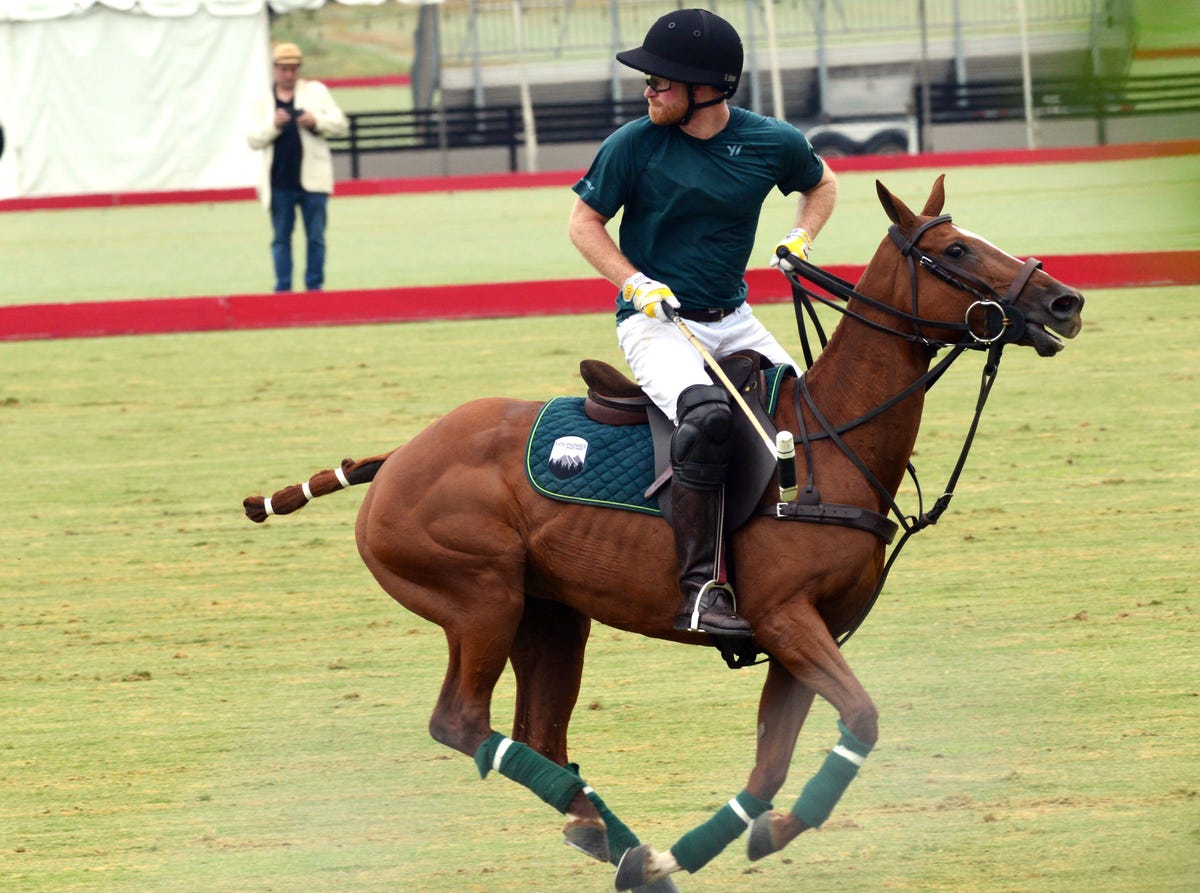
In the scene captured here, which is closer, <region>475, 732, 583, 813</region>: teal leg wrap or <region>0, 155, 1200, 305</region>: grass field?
<region>475, 732, 583, 813</region>: teal leg wrap

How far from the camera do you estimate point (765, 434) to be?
3705 mm

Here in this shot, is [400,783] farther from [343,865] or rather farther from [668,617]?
[668,617]

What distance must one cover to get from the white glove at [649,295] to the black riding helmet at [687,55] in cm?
43

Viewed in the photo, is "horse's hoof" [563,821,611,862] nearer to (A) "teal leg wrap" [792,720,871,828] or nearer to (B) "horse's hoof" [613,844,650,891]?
(B) "horse's hoof" [613,844,650,891]

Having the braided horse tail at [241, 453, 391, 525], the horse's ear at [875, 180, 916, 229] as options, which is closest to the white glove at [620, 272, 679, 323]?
the horse's ear at [875, 180, 916, 229]

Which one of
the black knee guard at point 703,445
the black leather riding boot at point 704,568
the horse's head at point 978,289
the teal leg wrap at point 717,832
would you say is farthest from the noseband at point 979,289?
the teal leg wrap at point 717,832

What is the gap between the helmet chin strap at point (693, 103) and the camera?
149 inches

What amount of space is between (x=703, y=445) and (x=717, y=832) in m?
0.83

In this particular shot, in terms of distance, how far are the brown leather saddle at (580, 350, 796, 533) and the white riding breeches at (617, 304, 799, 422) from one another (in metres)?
0.07

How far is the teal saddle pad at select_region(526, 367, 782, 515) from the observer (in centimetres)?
381

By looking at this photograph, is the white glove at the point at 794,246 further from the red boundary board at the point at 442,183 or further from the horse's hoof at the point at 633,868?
the red boundary board at the point at 442,183

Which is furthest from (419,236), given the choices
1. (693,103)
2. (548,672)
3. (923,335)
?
(923,335)

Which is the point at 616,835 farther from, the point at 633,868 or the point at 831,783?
the point at 831,783

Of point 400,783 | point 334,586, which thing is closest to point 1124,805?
point 400,783
